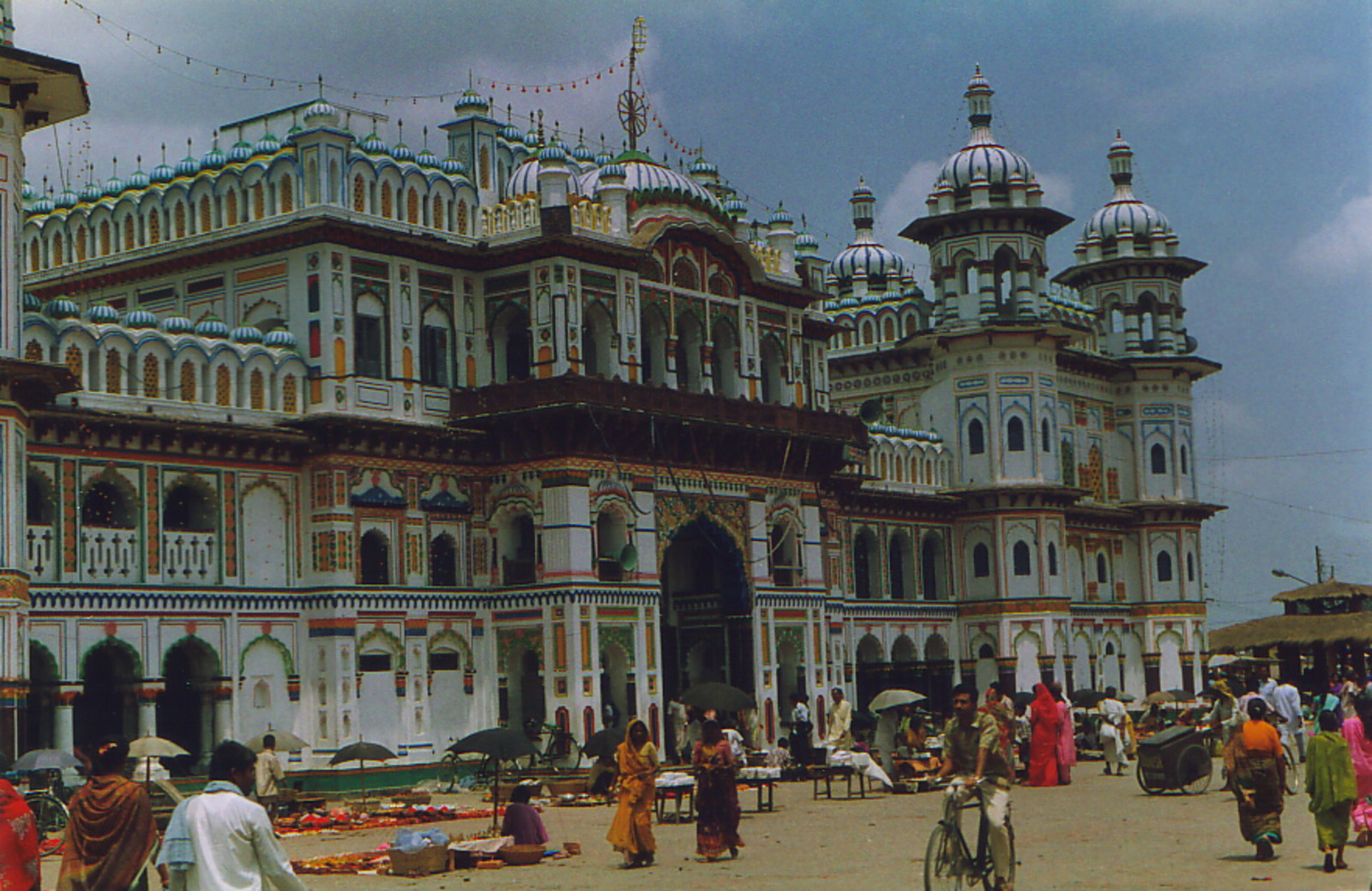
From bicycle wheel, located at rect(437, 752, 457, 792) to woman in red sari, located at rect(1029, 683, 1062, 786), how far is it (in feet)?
34.1

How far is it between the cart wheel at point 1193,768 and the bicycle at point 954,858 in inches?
517

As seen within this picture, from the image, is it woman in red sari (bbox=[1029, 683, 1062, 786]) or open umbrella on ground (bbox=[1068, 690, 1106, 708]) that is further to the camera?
open umbrella on ground (bbox=[1068, 690, 1106, 708])

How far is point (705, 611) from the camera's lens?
45344mm

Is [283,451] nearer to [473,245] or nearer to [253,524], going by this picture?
[253,524]

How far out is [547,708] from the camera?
129ft

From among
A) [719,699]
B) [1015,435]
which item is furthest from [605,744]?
[1015,435]

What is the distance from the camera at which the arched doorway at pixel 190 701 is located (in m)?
36.2

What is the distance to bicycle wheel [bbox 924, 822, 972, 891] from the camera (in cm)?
1667

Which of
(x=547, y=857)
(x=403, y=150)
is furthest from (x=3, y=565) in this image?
(x=403, y=150)

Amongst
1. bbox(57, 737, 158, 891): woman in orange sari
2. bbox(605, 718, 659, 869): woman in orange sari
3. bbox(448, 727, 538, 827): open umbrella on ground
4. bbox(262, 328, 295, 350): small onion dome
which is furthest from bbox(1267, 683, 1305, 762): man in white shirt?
bbox(57, 737, 158, 891): woman in orange sari

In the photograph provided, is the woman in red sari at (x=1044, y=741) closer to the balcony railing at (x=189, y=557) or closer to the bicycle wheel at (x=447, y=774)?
the bicycle wheel at (x=447, y=774)

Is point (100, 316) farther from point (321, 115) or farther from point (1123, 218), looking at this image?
point (1123, 218)

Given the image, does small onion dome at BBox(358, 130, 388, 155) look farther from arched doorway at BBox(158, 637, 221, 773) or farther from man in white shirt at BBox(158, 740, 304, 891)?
man in white shirt at BBox(158, 740, 304, 891)

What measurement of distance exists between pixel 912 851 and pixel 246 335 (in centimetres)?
1942
